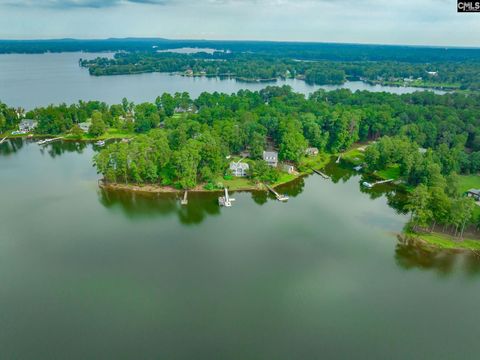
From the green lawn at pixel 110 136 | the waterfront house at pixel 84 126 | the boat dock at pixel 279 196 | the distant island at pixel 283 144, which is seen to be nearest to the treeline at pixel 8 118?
the distant island at pixel 283 144

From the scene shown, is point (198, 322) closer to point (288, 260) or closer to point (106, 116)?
point (288, 260)

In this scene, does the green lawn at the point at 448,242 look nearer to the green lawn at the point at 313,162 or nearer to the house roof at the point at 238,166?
the green lawn at the point at 313,162

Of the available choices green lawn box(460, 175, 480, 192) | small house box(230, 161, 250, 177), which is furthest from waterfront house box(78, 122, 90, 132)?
green lawn box(460, 175, 480, 192)

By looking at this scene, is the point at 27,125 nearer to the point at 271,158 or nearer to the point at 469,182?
the point at 271,158

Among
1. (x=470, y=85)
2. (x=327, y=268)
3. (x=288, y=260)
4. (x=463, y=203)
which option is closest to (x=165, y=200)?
(x=288, y=260)

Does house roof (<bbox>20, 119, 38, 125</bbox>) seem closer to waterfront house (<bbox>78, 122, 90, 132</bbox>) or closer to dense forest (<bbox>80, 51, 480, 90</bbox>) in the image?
waterfront house (<bbox>78, 122, 90, 132</bbox>)
